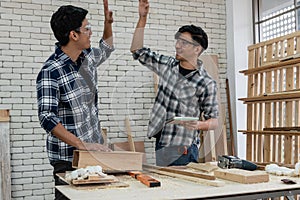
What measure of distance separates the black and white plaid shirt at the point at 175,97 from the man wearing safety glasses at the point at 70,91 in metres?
0.26

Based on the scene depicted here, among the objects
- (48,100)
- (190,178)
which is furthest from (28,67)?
(190,178)

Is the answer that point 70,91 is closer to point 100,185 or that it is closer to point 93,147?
point 93,147

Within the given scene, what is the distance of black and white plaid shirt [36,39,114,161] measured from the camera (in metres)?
2.04

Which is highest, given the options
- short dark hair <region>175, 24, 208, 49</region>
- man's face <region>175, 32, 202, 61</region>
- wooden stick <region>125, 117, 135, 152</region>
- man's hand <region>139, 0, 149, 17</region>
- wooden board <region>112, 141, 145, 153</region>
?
Answer: man's hand <region>139, 0, 149, 17</region>

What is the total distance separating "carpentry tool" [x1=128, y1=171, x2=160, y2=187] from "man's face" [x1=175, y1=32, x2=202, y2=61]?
0.59m

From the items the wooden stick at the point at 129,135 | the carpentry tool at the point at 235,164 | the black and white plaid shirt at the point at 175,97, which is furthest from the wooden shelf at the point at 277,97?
the wooden stick at the point at 129,135

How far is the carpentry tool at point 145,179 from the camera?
1.72 meters

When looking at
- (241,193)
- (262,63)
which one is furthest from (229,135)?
(241,193)

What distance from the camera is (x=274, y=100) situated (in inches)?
159

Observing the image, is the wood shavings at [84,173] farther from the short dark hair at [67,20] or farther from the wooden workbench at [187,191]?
the short dark hair at [67,20]

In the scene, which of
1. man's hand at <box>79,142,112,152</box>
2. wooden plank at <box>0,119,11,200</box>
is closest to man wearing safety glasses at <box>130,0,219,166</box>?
man's hand at <box>79,142,112,152</box>

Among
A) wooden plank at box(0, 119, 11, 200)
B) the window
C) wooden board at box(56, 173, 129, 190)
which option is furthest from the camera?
the window

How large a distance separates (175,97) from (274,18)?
10.7 ft

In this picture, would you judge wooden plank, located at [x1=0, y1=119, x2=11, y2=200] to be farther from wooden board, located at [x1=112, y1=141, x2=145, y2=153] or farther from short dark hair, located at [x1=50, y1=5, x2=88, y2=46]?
wooden board, located at [x1=112, y1=141, x2=145, y2=153]
